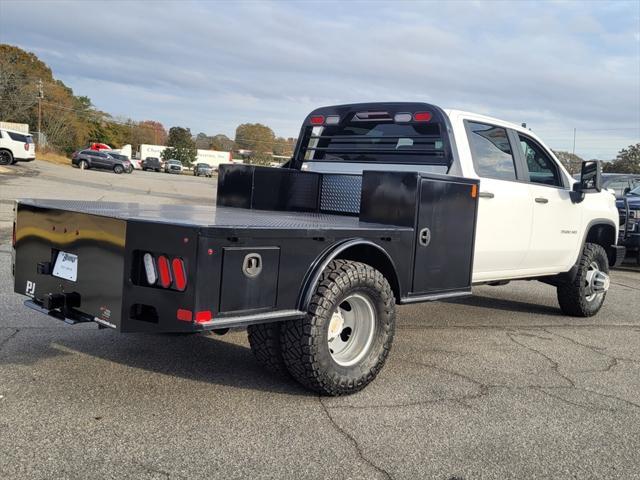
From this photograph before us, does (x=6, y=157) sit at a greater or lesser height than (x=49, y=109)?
lesser

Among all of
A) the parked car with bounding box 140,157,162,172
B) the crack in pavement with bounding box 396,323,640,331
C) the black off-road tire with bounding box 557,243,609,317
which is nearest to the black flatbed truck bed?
the crack in pavement with bounding box 396,323,640,331

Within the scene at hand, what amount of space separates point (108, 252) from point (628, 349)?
497cm

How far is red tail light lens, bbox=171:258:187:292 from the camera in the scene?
3365 mm

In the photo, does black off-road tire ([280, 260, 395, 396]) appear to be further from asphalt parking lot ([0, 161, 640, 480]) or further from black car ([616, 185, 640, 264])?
black car ([616, 185, 640, 264])

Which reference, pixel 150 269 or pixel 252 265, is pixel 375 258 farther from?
pixel 150 269

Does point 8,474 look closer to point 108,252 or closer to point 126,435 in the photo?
point 126,435

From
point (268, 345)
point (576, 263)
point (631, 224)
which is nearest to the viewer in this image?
point (268, 345)

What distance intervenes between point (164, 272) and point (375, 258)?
1633mm

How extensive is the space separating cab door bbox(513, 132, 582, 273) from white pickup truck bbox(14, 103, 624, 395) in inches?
0.8

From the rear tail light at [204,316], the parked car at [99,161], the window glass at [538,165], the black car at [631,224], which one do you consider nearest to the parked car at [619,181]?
the black car at [631,224]

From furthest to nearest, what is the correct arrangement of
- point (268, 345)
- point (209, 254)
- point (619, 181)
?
point (619, 181)
point (268, 345)
point (209, 254)

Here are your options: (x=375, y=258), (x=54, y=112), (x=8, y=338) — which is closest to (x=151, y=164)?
(x=54, y=112)

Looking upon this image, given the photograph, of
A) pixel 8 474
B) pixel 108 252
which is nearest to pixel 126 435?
pixel 8 474

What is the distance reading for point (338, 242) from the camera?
409 centimetres
